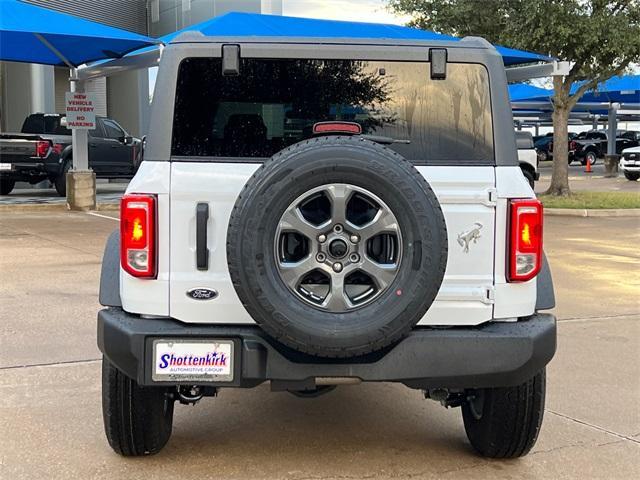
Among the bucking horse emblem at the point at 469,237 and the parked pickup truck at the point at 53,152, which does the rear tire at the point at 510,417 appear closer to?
the bucking horse emblem at the point at 469,237

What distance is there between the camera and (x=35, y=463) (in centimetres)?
371

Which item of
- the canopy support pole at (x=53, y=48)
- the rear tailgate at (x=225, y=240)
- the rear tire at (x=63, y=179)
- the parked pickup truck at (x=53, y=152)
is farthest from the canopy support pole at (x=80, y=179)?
the rear tailgate at (x=225, y=240)

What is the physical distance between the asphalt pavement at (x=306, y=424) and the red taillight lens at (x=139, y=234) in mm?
934

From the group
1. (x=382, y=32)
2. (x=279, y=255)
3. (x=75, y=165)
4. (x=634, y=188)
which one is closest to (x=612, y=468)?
(x=279, y=255)

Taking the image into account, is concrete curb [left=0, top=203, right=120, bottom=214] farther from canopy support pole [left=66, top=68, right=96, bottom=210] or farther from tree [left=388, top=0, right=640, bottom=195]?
tree [left=388, top=0, right=640, bottom=195]

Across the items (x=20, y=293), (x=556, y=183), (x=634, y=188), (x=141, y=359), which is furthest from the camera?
(x=634, y=188)

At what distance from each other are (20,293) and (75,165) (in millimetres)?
8240

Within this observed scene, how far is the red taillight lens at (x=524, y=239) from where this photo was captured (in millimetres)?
3383

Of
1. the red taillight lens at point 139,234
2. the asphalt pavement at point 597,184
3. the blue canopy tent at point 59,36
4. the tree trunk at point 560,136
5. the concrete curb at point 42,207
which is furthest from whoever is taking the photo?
the asphalt pavement at point 597,184

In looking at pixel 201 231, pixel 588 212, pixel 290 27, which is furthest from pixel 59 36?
pixel 201 231

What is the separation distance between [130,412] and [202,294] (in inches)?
27.9

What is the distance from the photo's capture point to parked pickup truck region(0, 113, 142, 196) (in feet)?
56.0

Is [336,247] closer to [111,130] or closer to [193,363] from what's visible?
Result: [193,363]

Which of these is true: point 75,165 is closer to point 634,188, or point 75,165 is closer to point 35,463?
point 35,463
